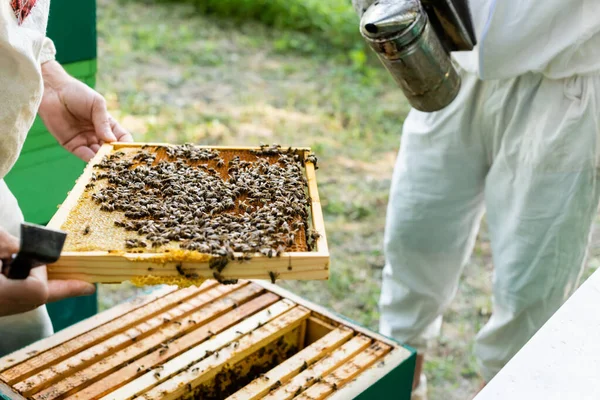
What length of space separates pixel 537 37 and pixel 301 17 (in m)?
5.85

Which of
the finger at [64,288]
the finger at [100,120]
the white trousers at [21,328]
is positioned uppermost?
the finger at [100,120]

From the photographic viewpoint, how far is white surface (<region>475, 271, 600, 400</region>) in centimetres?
123

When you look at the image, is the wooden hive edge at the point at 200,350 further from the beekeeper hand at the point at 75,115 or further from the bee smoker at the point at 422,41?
the bee smoker at the point at 422,41

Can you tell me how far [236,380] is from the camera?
1.98 metres

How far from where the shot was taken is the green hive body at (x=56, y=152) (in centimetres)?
251

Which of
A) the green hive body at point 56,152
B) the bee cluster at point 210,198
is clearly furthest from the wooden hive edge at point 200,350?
the green hive body at point 56,152

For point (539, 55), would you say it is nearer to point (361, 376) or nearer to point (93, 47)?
point (361, 376)

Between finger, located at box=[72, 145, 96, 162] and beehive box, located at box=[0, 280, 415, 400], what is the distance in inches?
18.8

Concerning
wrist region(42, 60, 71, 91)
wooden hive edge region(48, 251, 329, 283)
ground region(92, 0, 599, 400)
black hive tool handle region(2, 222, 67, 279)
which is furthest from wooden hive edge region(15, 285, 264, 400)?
ground region(92, 0, 599, 400)

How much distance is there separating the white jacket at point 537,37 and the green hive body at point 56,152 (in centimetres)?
109

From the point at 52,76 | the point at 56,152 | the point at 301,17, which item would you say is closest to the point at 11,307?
the point at 52,76

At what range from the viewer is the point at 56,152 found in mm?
2629

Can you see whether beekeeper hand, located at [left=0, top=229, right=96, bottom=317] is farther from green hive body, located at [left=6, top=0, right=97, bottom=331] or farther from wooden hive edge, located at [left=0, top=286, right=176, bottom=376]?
green hive body, located at [left=6, top=0, right=97, bottom=331]

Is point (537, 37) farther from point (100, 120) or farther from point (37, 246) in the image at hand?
point (37, 246)
